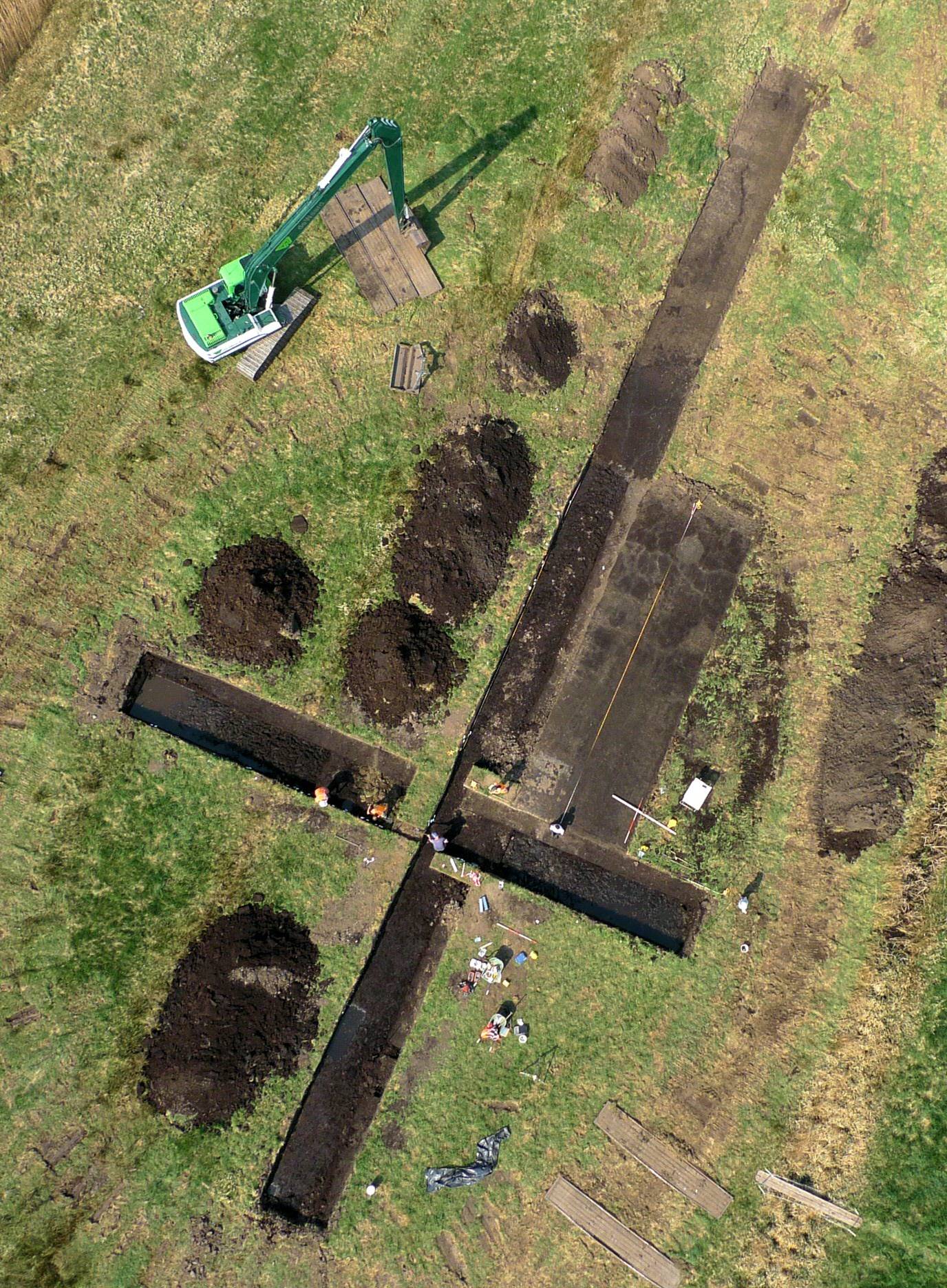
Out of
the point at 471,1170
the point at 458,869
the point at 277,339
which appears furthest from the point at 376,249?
the point at 471,1170

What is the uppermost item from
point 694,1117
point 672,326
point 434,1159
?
point 672,326

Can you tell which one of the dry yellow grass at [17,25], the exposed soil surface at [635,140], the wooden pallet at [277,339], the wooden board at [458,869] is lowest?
the wooden board at [458,869]

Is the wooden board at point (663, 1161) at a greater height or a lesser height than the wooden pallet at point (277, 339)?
lesser

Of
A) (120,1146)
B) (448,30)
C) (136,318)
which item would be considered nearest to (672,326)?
(448,30)

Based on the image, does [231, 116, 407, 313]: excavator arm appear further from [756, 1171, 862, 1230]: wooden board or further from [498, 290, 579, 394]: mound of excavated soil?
[756, 1171, 862, 1230]: wooden board

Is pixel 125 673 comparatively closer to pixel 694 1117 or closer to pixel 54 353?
pixel 54 353

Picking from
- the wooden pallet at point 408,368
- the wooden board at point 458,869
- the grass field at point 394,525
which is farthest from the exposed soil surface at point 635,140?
the wooden board at point 458,869

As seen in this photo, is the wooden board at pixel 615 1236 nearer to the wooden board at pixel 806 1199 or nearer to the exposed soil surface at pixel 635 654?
the wooden board at pixel 806 1199
